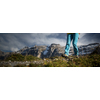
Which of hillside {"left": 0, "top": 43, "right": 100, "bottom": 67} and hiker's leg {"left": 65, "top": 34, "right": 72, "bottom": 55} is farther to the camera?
hiker's leg {"left": 65, "top": 34, "right": 72, "bottom": 55}

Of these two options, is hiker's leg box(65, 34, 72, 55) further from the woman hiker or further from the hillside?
the hillside


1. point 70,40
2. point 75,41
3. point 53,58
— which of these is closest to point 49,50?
point 53,58

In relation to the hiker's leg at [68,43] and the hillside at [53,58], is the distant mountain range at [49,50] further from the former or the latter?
the hiker's leg at [68,43]

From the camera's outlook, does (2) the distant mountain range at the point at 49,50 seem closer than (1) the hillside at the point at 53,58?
No

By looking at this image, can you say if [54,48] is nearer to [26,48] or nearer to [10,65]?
[26,48]

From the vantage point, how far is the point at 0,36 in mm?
3822

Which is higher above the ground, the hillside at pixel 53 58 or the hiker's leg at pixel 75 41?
the hiker's leg at pixel 75 41

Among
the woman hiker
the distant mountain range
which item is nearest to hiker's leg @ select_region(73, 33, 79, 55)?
the woman hiker

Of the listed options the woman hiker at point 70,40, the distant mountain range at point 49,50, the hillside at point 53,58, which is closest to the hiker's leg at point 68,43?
the woman hiker at point 70,40

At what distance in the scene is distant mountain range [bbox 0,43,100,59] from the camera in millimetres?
3912

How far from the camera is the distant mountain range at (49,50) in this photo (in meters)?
3.91

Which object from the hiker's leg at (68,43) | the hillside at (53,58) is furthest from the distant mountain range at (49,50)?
the hiker's leg at (68,43)

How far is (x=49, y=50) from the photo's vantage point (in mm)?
4082
